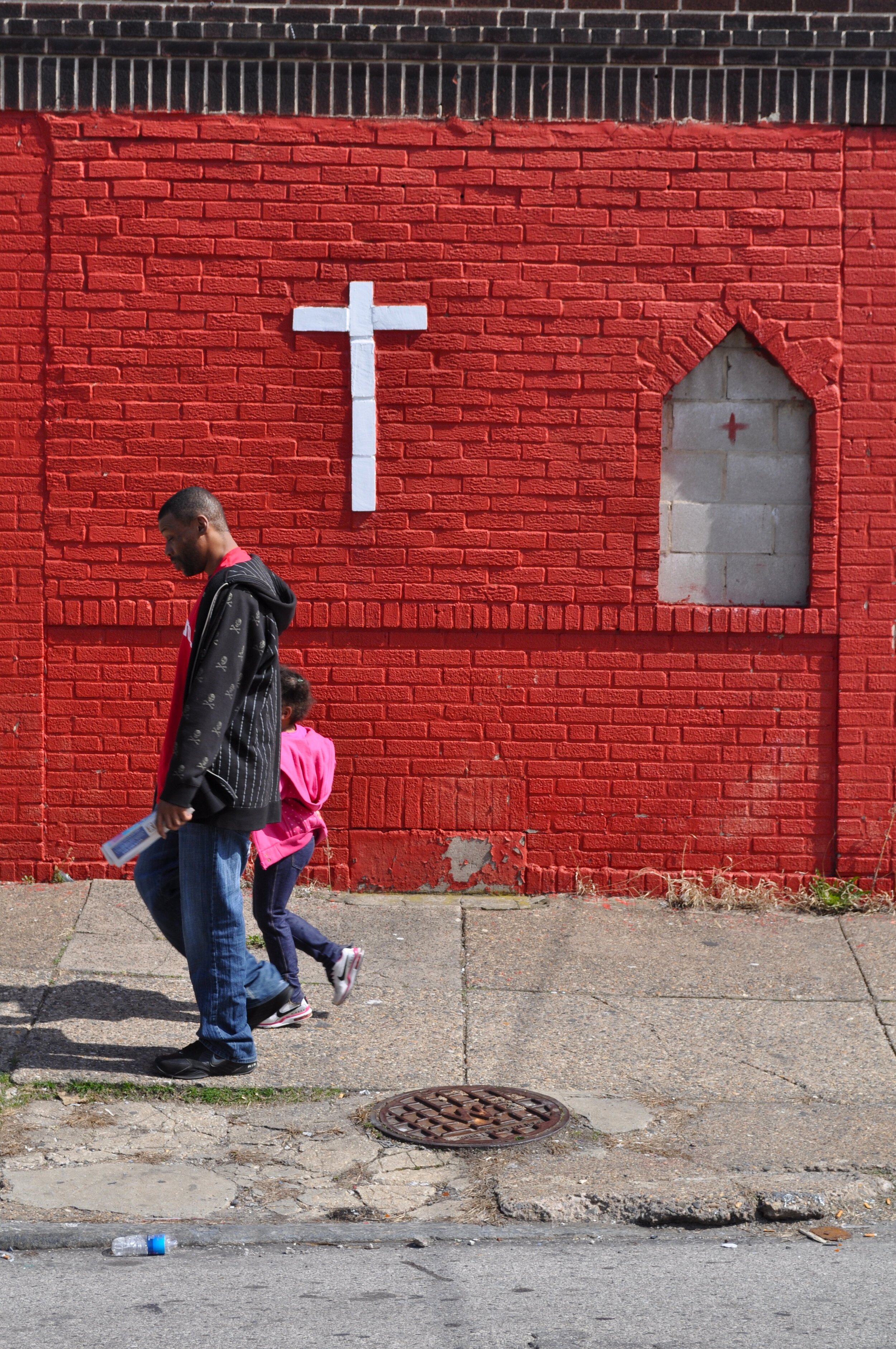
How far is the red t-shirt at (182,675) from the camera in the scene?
483 cm

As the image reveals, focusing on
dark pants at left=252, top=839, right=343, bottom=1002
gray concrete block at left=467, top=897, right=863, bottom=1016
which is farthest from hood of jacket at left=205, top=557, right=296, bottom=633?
gray concrete block at left=467, top=897, right=863, bottom=1016

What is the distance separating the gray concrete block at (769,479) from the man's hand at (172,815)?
3.38 m

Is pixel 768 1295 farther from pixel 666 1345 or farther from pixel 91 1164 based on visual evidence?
pixel 91 1164

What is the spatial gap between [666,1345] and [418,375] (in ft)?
15.0

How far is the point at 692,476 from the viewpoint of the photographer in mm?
6996

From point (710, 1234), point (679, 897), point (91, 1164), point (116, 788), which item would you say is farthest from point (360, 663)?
point (710, 1234)

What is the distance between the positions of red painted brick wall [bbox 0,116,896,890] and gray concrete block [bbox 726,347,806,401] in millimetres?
110

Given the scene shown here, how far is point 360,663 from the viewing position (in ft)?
22.8

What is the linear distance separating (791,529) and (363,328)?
7.24 ft

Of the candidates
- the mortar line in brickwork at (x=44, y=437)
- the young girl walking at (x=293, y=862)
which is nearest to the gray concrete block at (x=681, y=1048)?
the young girl walking at (x=293, y=862)

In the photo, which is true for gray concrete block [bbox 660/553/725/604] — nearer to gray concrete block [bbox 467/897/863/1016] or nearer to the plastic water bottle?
gray concrete block [bbox 467/897/863/1016]

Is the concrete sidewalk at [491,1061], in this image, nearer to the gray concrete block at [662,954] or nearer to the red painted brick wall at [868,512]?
the gray concrete block at [662,954]

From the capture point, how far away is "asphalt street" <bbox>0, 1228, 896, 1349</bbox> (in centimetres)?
342

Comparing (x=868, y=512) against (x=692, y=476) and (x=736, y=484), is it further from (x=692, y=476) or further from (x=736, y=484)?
(x=692, y=476)
